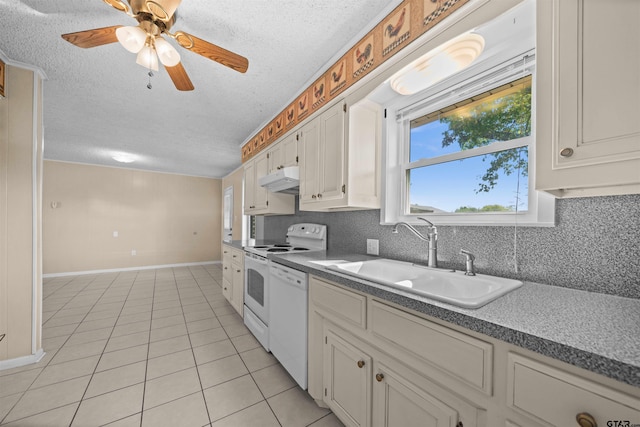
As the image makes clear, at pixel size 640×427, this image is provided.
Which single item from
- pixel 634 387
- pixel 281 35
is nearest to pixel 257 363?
pixel 634 387

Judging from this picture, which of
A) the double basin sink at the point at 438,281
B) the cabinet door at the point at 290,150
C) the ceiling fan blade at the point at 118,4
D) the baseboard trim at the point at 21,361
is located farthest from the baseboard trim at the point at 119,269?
the ceiling fan blade at the point at 118,4

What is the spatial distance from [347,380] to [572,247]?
3.93 feet

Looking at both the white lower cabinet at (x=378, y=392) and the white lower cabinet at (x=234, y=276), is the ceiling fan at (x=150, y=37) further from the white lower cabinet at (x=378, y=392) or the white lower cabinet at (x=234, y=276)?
the white lower cabinet at (x=234, y=276)

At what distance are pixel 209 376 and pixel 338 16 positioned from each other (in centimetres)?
268

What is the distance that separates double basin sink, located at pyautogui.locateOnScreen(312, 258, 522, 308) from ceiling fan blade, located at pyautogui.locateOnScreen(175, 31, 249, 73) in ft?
4.69

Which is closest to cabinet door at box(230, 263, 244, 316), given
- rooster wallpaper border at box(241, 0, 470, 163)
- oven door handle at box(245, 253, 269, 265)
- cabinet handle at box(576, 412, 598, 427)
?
oven door handle at box(245, 253, 269, 265)

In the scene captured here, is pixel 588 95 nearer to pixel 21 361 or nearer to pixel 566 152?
pixel 566 152

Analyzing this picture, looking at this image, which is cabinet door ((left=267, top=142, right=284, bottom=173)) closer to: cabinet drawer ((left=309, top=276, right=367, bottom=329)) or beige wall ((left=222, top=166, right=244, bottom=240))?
cabinet drawer ((left=309, top=276, right=367, bottom=329))

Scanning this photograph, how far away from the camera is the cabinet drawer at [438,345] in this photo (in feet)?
2.36

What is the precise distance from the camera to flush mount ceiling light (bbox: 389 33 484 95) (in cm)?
120

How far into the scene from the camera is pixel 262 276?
2.16 m

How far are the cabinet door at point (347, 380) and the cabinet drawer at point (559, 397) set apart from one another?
604 mm

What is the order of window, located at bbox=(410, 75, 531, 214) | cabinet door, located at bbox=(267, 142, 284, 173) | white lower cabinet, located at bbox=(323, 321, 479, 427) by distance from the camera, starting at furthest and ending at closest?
cabinet door, located at bbox=(267, 142, 284, 173), window, located at bbox=(410, 75, 531, 214), white lower cabinet, located at bbox=(323, 321, 479, 427)

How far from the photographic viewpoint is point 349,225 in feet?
7.18
